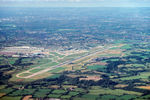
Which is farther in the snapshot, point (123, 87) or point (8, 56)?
point (8, 56)

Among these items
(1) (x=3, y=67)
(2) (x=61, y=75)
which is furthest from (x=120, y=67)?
(1) (x=3, y=67)

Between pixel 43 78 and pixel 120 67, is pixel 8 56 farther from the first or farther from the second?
pixel 120 67

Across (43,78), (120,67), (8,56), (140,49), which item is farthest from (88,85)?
(140,49)

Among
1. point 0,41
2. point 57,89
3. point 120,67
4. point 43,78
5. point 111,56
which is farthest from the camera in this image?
point 0,41

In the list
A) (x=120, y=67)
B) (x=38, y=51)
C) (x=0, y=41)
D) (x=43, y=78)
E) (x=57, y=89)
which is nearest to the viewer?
(x=57, y=89)

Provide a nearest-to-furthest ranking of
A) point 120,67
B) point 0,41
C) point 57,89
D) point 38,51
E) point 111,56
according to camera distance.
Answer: point 57,89, point 120,67, point 111,56, point 38,51, point 0,41

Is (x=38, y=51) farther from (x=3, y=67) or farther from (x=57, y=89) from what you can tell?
(x=57, y=89)
